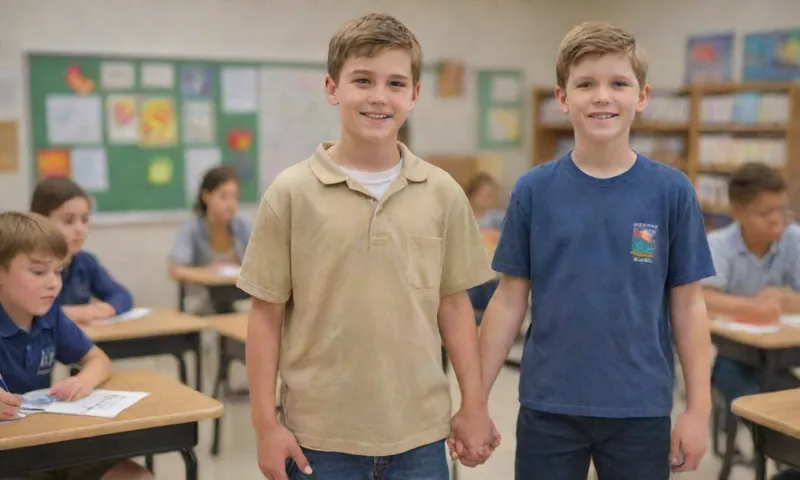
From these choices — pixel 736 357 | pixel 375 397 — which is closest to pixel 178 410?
pixel 375 397

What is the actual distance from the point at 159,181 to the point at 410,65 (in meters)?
4.85

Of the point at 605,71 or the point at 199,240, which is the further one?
the point at 199,240

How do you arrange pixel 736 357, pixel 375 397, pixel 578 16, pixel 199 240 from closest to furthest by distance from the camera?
pixel 375 397 → pixel 736 357 → pixel 199 240 → pixel 578 16

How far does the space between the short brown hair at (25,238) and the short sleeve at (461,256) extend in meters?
1.19

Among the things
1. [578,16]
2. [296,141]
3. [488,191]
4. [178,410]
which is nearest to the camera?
[178,410]

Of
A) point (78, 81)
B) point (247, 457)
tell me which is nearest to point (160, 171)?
point (78, 81)

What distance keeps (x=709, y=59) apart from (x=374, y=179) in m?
5.88

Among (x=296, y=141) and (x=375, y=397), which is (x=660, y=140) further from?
(x=375, y=397)

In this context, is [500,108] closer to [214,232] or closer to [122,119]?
[122,119]

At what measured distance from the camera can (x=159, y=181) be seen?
6172 millimetres

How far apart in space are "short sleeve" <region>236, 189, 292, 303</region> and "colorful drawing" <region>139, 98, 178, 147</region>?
15.5ft

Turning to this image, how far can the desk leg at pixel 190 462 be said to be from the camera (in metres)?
2.26

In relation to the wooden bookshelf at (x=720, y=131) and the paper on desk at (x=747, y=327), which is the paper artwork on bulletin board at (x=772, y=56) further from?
the paper on desk at (x=747, y=327)

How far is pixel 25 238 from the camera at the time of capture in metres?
2.32
